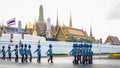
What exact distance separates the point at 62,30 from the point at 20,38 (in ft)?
216

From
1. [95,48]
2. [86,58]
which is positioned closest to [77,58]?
[86,58]

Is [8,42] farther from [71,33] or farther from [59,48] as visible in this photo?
[71,33]

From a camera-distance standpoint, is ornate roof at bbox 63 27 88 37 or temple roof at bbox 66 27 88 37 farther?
temple roof at bbox 66 27 88 37

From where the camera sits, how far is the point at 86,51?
83.5 ft

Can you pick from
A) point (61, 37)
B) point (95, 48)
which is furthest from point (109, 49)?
point (61, 37)

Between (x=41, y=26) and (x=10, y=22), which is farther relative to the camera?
(x=41, y=26)

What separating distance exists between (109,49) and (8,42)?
167ft

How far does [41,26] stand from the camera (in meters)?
146

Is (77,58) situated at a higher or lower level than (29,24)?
lower

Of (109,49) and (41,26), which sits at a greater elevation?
(41,26)

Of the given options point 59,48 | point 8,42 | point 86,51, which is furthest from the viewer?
point 59,48

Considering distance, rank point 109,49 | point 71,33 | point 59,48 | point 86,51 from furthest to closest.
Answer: point 71,33 < point 109,49 < point 59,48 < point 86,51

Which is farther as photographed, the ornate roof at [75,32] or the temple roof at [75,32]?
the temple roof at [75,32]

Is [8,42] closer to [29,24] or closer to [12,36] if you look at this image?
[12,36]
